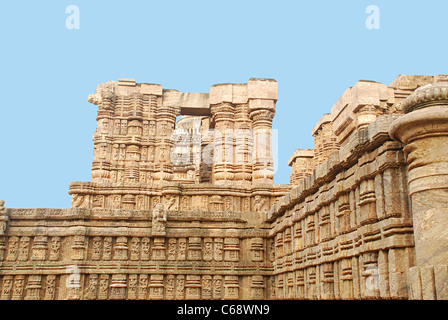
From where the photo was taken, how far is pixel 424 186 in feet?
20.9

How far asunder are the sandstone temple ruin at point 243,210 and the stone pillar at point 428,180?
1 centimetres

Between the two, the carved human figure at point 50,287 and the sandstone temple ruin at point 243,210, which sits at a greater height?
the sandstone temple ruin at point 243,210

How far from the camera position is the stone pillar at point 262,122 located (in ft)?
63.4

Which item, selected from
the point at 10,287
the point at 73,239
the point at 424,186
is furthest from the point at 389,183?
the point at 10,287

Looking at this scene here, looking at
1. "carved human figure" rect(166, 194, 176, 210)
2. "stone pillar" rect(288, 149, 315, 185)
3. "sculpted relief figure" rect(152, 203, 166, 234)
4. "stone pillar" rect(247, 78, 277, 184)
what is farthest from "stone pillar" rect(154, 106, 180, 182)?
"stone pillar" rect(288, 149, 315, 185)

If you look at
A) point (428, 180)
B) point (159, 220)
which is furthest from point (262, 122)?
point (428, 180)

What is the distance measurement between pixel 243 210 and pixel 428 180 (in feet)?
39.4

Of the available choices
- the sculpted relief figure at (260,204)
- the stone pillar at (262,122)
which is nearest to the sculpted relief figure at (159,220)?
the sculpted relief figure at (260,204)

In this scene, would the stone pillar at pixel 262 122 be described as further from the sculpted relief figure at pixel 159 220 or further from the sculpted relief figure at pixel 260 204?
the sculpted relief figure at pixel 159 220

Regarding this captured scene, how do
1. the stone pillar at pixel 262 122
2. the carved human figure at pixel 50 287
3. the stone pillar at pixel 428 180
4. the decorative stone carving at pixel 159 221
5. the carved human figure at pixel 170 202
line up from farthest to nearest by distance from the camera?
the stone pillar at pixel 262 122 → the carved human figure at pixel 170 202 → the decorative stone carving at pixel 159 221 → the carved human figure at pixel 50 287 → the stone pillar at pixel 428 180

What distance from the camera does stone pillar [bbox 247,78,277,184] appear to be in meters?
19.3

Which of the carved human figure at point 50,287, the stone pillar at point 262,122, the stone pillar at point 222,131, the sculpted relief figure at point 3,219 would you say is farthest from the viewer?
the stone pillar at point 222,131
